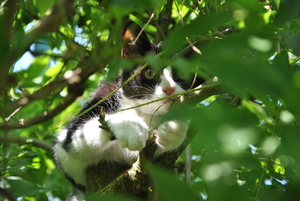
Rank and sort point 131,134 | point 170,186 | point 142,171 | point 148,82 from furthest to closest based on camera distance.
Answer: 1. point 148,82
2. point 131,134
3. point 142,171
4. point 170,186

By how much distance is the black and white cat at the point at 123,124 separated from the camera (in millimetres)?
2623

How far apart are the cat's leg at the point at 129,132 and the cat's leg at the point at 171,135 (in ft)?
0.44

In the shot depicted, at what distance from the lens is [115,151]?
120 inches

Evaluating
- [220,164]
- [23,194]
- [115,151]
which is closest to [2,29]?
[220,164]

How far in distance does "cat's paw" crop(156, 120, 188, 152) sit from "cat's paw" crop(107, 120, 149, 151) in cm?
14

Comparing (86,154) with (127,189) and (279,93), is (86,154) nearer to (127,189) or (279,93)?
(127,189)

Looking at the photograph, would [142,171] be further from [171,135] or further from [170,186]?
[170,186]

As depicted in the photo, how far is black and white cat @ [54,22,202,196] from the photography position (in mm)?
2623

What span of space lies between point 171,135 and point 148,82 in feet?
2.03

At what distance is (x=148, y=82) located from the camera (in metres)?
3.04

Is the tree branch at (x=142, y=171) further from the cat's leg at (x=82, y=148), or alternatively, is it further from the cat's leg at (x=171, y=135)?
the cat's leg at (x=82, y=148)

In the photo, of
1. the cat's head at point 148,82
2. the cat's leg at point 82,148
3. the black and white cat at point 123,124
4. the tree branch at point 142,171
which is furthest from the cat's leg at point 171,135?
the cat's leg at point 82,148

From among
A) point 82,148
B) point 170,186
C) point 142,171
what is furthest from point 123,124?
point 170,186

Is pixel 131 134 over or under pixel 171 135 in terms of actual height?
over
